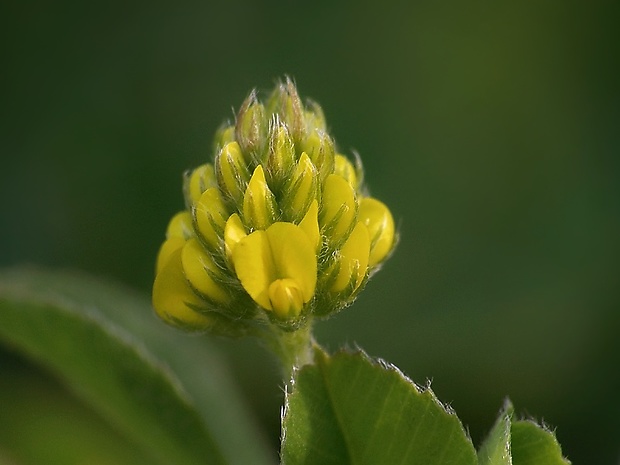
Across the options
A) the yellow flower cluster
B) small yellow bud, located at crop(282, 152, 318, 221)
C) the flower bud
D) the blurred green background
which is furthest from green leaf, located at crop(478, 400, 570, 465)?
the blurred green background

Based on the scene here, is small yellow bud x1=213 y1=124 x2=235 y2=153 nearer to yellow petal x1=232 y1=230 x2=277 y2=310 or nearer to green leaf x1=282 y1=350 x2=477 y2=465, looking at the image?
yellow petal x1=232 y1=230 x2=277 y2=310

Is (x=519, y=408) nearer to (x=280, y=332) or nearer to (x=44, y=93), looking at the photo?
(x=280, y=332)

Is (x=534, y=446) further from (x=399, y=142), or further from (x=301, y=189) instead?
(x=399, y=142)

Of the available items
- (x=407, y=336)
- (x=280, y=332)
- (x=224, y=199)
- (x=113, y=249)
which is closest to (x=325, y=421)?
(x=280, y=332)

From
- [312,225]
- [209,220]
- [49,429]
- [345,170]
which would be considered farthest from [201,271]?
[49,429]

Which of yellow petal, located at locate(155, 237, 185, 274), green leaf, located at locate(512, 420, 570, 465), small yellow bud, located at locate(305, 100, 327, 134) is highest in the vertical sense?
small yellow bud, located at locate(305, 100, 327, 134)

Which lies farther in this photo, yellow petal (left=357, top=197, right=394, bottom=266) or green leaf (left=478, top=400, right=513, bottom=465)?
yellow petal (left=357, top=197, right=394, bottom=266)
